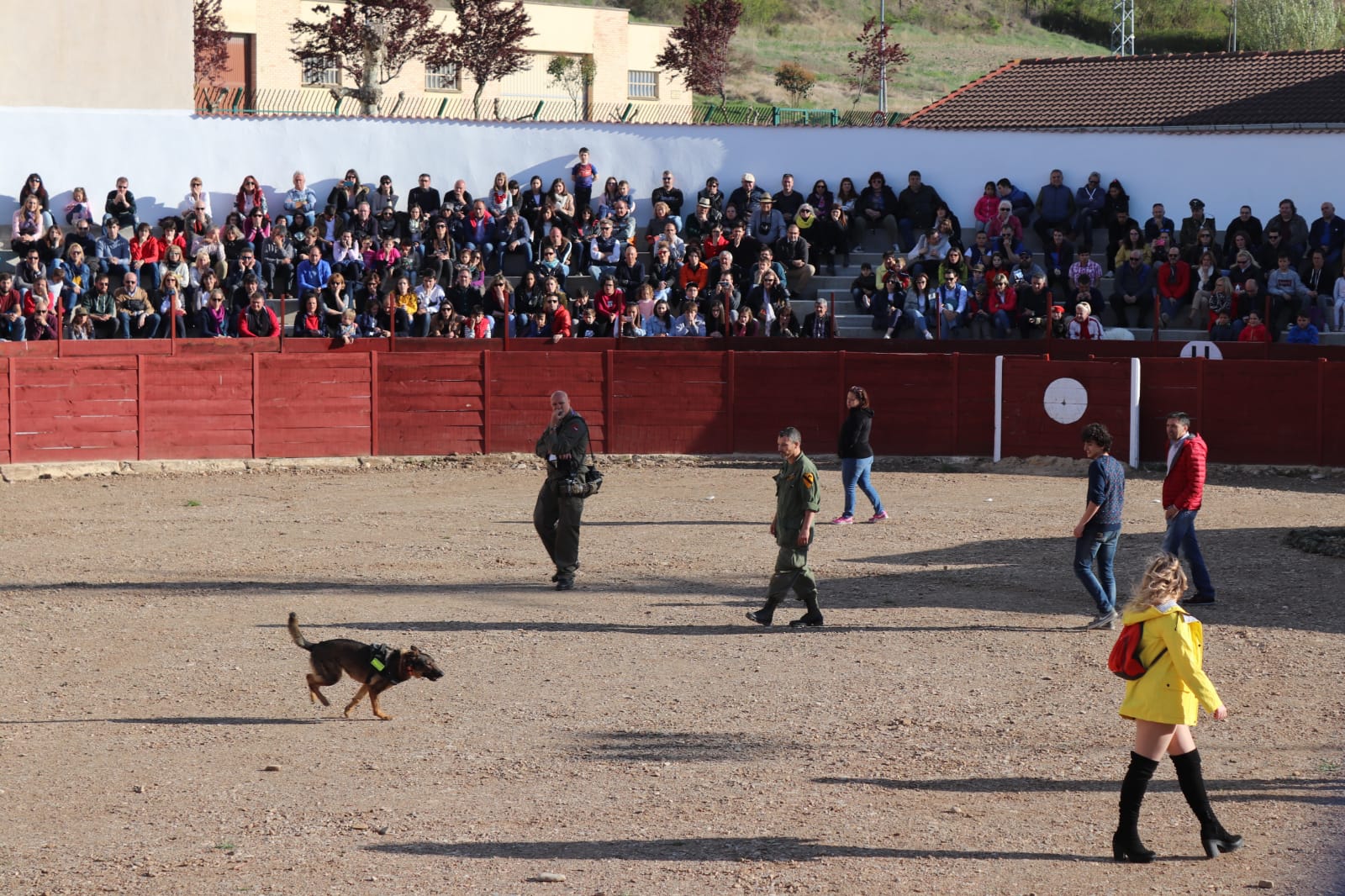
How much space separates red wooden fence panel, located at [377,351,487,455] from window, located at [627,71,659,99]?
32.7 metres

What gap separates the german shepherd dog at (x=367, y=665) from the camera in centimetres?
983

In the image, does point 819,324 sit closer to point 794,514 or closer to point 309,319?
point 309,319

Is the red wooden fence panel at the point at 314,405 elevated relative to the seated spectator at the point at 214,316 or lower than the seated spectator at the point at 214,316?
lower

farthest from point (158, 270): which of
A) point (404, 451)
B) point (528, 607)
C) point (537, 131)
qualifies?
point (528, 607)

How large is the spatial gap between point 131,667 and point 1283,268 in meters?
17.8

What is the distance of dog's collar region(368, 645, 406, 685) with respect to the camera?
9.85 meters

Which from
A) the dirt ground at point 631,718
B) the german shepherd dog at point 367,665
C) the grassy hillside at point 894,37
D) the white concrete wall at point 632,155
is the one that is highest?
the grassy hillside at point 894,37

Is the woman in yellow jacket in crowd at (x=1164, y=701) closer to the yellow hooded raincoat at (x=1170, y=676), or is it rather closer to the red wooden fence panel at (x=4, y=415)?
the yellow hooded raincoat at (x=1170, y=676)

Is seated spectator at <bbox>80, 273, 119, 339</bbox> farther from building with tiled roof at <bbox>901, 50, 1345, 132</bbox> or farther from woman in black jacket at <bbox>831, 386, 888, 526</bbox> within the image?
building with tiled roof at <bbox>901, 50, 1345, 132</bbox>

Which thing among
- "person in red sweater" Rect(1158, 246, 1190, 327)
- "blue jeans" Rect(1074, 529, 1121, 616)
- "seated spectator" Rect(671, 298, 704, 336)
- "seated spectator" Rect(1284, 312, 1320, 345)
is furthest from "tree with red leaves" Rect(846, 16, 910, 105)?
"blue jeans" Rect(1074, 529, 1121, 616)

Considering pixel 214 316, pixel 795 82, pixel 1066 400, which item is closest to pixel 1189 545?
pixel 1066 400

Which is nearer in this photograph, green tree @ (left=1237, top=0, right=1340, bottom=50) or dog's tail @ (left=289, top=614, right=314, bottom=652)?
dog's tail @ (left=289, top=614, right=314, bottom=652)

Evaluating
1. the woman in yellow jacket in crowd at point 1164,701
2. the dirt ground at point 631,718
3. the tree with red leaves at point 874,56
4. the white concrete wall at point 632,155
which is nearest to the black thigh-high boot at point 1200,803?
the woman in yellow jacket in crowd at point 1164,701

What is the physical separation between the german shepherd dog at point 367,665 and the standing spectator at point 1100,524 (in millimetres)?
5125
